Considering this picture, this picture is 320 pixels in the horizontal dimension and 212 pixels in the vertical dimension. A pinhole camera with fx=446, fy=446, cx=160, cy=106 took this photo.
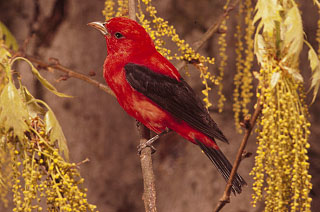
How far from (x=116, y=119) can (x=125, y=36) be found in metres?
0.63

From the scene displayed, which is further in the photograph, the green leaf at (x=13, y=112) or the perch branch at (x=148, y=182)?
the perch branch at (x=148, y=182)

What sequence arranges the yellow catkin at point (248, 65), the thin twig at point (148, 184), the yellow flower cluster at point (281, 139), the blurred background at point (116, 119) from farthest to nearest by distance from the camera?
the blurred background at point (116, 119) < the yellow catkin at point (248, 65) < the thin twig at point (148, 184) < the yellow flower cluster at point (281, 139)

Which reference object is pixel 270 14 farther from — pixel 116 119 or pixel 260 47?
pixel 116 119

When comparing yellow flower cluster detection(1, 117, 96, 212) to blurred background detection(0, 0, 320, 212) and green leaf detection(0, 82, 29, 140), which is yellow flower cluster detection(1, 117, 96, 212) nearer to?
green leaf detection(0, 82, 29, 140)

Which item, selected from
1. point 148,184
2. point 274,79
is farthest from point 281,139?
point 148,184

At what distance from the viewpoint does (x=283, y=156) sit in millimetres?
718

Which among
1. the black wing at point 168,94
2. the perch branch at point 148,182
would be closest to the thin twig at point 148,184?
the perch branch at point 148,182

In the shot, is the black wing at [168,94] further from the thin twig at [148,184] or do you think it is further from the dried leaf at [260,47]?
the dried leaf at [260,47]

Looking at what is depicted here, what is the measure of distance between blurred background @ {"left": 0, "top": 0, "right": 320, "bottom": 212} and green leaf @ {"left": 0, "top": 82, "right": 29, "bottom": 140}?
2.56ft

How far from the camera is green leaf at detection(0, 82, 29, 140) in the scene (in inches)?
33.2

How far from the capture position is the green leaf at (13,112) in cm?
84

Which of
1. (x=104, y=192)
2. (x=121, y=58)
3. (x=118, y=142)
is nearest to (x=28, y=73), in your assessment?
(x=118, y=142)

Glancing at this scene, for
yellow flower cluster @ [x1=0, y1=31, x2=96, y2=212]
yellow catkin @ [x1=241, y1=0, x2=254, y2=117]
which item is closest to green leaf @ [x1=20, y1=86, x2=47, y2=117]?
yellow flower cluster @ [x1=0, y1=31, x2=96, y2=212]

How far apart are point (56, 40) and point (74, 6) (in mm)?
143
